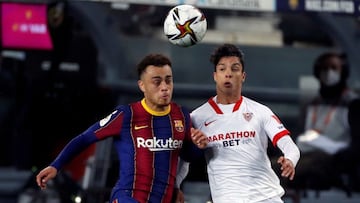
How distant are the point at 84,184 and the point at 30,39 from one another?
1.78 m

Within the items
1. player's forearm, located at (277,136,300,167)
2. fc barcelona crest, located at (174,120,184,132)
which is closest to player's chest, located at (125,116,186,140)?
fc barcelona crest, located at (174,120,184,132)

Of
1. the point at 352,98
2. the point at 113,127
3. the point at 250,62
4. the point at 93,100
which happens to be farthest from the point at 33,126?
the point at 113,127

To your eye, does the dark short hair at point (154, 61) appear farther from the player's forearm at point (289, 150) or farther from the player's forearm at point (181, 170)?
the player's forearm at point (289, 150)

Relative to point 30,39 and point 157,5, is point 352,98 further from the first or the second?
point 30,39

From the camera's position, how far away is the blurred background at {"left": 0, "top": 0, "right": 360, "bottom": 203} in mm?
10914

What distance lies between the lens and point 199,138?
20.8 feet

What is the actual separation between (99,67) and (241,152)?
16.5ft

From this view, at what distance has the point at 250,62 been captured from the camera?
11398 mm

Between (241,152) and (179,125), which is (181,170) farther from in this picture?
(241,152)

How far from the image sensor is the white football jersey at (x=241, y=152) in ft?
21.4

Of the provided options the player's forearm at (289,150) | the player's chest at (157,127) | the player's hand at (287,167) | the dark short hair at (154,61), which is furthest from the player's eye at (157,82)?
the player's hand at (287,167)

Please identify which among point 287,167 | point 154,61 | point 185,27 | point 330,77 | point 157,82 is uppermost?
point 185,27

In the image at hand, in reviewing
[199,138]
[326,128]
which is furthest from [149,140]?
[326,128]

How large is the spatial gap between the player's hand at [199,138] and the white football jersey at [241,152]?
0.73ft
